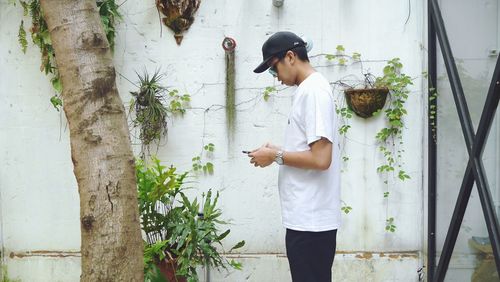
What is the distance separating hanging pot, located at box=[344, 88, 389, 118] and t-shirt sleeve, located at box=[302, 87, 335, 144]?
1.79 meters

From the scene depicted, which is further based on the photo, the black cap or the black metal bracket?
the black metal bracket

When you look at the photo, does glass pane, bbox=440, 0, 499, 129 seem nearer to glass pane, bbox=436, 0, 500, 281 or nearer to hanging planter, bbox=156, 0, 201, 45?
glass pane, bbox=436, 0, 500, 281

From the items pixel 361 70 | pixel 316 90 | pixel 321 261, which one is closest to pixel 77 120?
pixel 316 90

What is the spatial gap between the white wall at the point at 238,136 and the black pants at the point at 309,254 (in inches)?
72.2

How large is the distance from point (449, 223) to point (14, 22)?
3.87m

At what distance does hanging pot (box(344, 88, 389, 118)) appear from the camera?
13.8 feet

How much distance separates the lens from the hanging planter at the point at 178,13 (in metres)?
4.30

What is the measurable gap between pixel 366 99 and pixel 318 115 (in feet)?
6.21

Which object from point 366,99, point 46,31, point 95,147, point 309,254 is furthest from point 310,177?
point 46,31

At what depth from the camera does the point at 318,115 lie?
245 centimetres

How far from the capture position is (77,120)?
197 centimetres

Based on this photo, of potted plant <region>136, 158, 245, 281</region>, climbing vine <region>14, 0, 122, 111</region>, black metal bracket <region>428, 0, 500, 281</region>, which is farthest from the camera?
climbing vine <region>14, 0, 122, 111</region>

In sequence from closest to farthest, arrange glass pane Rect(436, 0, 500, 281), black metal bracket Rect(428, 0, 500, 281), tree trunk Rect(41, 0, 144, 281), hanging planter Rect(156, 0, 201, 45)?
tree trunk Rect(41, 0, 144, 281), black metal bracket Rect(428, 0, 500, 281), glass pane Rect(436, 0, 500, 281), hanging planter Rect(156, 0, 201, 45)

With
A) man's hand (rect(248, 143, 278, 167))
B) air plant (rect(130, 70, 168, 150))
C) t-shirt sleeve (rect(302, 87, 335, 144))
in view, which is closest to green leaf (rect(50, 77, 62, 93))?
air plant (rect(130, 70, 168, 150))
